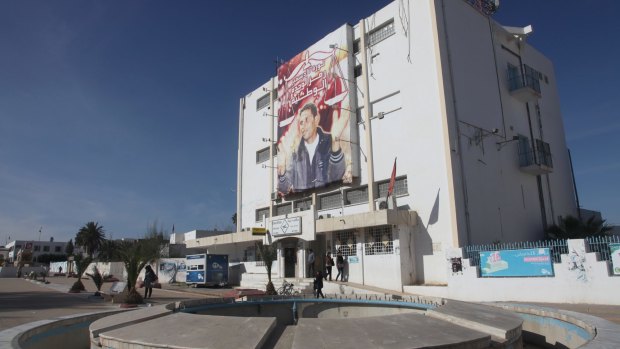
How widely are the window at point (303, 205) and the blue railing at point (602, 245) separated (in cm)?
1810

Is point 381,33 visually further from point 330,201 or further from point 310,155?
point 330,201

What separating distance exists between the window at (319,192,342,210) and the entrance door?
3674mm

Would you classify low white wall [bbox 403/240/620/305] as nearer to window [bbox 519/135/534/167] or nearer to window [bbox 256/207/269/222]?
window [bbox 519/135/534/167]

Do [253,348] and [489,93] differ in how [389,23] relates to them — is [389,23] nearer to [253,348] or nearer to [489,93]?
[489,93]

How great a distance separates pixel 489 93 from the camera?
25.8 metres

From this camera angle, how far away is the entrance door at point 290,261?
29016 mm

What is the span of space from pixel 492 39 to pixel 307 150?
1427cm

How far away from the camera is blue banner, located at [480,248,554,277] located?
1631cm

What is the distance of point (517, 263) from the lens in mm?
17062

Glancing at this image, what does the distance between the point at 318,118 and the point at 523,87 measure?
13.4 meters

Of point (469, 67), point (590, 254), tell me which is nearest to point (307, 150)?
point (469, 67)

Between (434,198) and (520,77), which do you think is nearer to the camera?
(434,198)

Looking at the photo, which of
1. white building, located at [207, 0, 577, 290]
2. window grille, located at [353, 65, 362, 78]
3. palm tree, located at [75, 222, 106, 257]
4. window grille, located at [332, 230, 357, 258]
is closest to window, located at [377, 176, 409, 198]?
white building, located at [207, 0, 577, 290]

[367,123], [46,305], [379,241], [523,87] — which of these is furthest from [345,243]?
[46,305]
